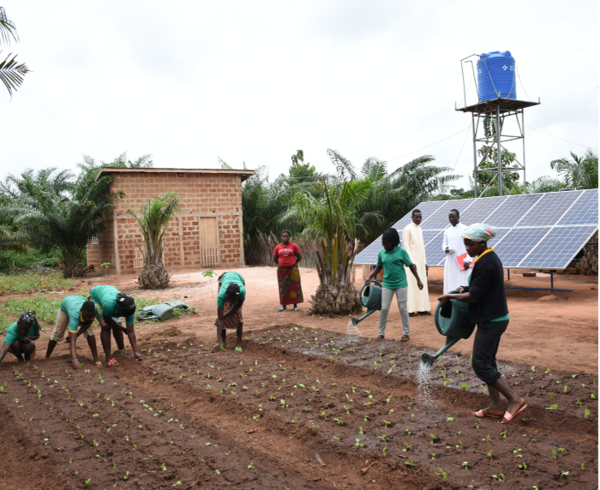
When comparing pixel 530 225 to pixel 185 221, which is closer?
pixel 530 225

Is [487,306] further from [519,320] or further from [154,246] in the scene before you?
[154,246]

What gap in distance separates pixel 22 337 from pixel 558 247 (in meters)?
9.51

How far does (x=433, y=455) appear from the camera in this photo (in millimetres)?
3668

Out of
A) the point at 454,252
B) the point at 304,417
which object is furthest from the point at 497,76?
the point at 304,417

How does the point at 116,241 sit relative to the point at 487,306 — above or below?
above

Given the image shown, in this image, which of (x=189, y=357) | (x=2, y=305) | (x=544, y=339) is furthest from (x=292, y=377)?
(x=2, y=305)

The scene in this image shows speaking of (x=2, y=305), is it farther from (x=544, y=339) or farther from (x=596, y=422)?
(x=596, y=422)

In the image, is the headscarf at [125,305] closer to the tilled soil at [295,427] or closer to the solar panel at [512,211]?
the tilled soil at [295,427]

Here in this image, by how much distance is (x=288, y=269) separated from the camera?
996 centimetres

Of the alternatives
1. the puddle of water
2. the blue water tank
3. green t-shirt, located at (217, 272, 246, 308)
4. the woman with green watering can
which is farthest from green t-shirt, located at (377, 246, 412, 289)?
the blue water tank

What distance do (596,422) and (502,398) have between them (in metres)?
0.81

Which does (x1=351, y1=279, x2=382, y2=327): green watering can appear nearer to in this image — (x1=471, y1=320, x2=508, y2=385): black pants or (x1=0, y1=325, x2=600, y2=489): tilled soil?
(x1=0, y1=325, x2=600, y2=489): tilled soil

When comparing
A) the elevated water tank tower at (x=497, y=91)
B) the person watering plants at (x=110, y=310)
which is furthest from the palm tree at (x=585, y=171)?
the person watering plants at (x=110, y=310)

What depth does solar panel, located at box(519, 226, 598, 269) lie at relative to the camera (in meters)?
9.62
